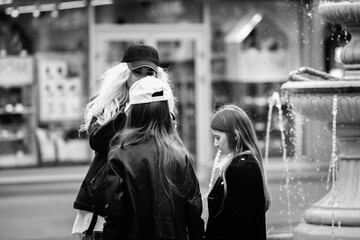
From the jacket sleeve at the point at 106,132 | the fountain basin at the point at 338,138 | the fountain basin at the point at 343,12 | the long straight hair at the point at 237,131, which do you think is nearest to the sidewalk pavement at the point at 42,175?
the fountain basin at the point at 338,138

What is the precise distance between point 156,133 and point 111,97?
66 centimetres

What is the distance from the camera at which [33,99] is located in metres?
15.4

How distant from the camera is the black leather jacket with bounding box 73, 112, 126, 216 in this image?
4644 mm

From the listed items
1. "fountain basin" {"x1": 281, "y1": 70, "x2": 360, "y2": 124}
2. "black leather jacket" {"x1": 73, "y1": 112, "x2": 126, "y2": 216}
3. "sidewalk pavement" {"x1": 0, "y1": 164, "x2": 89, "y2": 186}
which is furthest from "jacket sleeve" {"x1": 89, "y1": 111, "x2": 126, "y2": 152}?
"sidewalk pavement" {"x1": 0, "y1": 164, "x2": 89, "y2": 186}

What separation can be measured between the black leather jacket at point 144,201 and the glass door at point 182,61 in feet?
35.8

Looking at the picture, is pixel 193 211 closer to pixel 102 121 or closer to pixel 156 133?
pixel 156 133

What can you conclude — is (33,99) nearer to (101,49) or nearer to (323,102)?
(101,49)

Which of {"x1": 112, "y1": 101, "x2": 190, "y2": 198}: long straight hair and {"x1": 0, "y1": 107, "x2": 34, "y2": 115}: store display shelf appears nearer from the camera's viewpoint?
{"x1": 112, "y1": 101, "x2": 190, "y2": 198}: long straight hair

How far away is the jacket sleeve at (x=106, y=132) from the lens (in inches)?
182

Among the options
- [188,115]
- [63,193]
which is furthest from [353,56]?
[188,115]

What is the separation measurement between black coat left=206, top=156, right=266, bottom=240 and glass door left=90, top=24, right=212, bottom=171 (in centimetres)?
1076

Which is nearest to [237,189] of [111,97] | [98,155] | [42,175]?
[98,155]

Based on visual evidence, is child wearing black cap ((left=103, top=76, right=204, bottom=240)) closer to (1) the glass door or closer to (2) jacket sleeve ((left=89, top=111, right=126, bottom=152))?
(2) jacket sleeve ((left=89, top=111, right=126, bottom=152))

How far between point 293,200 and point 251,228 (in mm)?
8194
